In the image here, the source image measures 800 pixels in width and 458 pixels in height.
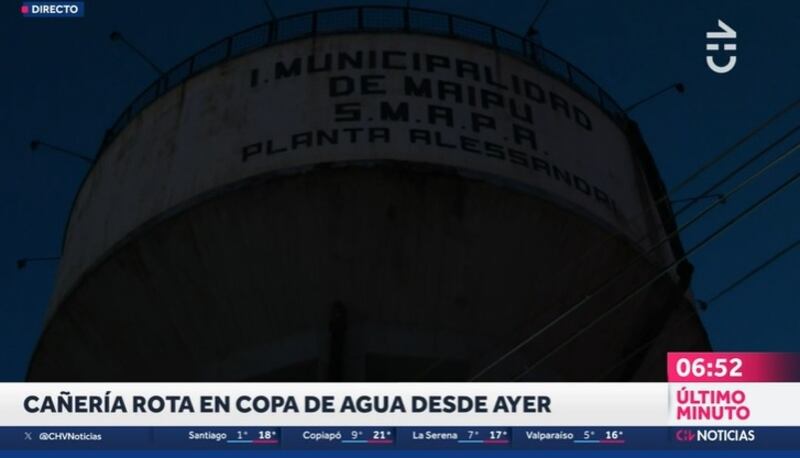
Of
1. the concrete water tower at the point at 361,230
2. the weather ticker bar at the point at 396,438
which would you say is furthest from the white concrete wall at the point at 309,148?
the weather ticker bar at the point at 396,438

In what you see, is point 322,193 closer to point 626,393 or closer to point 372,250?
point 372,250

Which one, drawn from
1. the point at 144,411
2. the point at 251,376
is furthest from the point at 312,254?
the point at 144,411

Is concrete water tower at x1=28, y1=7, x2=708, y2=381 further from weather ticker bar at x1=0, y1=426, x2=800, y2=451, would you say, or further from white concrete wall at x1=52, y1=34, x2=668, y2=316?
weather ticker bar at x1=0, y1=426, x2=800, y2=451

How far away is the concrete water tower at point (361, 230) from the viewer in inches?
541

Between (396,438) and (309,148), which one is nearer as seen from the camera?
(396,438)

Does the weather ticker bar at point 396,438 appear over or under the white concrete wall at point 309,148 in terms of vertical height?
under

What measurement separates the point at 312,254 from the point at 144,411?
4160 millimetres

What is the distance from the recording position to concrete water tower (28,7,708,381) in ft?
45.1

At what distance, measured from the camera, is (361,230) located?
13.7m

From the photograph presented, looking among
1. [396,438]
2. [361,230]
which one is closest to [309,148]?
[361,230]

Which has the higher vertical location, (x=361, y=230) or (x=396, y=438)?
(x=361, y=230)

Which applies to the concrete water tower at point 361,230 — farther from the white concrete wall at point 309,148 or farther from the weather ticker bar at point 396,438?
the weather ticker bar at point 396,438

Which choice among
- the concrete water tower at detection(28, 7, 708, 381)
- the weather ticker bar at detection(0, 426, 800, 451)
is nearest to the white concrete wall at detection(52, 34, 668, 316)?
the concrete water tower at detection(28, 7, 708, 381)

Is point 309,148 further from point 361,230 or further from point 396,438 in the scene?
point 396,438
